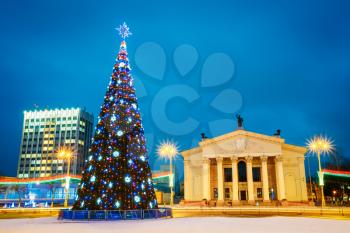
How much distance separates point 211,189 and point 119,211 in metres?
50.0

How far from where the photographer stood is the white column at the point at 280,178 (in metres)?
60.9

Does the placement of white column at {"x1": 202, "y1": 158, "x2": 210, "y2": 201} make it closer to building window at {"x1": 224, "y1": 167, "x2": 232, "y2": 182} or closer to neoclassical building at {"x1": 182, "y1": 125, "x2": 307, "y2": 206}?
neoclassical building at {"x1": 182, "y1": 125, "x2": 307, "y2": 206}

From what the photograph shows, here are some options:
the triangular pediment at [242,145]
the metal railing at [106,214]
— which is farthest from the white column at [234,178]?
the metal railing at [106,214]

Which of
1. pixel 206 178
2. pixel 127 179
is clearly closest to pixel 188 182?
pixel 206 178

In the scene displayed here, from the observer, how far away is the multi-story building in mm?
145750

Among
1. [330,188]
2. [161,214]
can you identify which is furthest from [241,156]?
[161,214]

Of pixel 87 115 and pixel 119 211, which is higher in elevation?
pixel 87 115

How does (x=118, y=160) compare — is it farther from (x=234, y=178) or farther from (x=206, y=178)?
(x=234, y=178)

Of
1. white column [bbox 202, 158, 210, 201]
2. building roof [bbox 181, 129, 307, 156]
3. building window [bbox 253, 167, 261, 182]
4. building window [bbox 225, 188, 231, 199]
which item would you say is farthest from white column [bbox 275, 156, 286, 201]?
white column [bbox 202, 158, 210, 201]

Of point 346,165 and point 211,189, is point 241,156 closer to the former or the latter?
point 211,189

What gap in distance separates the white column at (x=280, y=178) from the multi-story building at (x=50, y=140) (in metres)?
106

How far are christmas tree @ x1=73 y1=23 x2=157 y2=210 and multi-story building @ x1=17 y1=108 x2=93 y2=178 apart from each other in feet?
423

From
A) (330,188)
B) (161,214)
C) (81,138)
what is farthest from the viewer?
(81,138)

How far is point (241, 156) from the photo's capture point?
211 feet
